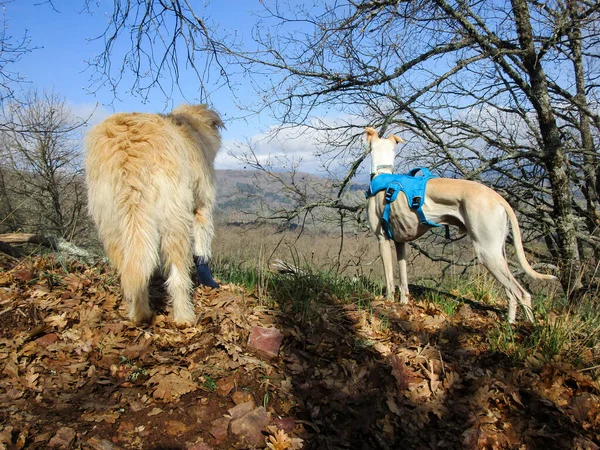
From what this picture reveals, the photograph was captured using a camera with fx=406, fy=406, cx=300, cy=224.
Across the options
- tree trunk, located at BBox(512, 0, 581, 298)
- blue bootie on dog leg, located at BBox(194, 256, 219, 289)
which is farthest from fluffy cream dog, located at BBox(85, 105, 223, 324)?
tree trunk, located at BBox(512, 0, 581, 298)

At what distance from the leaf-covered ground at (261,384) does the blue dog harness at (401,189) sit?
135 cm

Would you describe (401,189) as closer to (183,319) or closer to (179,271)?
(179,271)

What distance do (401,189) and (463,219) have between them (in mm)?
771

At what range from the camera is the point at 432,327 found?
410 cm

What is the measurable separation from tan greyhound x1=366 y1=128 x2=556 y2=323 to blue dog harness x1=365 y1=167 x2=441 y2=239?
0.16 ft

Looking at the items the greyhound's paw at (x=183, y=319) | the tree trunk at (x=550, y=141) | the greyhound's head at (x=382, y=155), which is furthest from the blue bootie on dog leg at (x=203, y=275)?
the tree trunk at (x=550, y=141)

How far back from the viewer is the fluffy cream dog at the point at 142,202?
3252mm

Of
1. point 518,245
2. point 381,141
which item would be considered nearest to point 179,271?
point 381,141

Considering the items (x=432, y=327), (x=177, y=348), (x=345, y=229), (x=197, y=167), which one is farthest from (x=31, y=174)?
(x=432, y=327)

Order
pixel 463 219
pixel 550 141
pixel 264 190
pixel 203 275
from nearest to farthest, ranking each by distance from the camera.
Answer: pixel 463 219, pixel 203 275, pixel 550 141, pixel 264 190

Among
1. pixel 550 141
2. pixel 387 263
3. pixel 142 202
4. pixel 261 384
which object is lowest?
pixel 261 384

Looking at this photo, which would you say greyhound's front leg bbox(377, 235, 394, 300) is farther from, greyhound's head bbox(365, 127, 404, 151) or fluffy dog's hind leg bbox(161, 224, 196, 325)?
fluffy dog's hind leg bbox(161, 224, 196, 325)

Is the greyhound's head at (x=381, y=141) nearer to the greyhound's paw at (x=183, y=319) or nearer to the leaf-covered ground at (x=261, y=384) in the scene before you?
the leaf-covered ground at (x=261, y=384)

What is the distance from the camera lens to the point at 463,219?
172 inches
